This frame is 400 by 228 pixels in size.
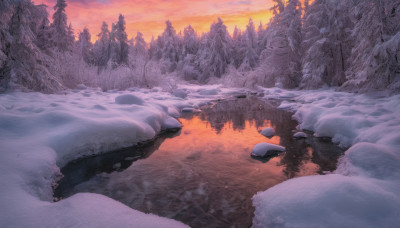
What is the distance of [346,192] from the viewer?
2.13 metres

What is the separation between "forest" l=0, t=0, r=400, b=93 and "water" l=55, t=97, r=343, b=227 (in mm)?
5427

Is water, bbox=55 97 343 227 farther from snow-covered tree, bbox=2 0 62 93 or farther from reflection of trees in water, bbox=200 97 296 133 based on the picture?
snow-covered tree, bbox=2 0 62 93

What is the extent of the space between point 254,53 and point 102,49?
76.9 ft

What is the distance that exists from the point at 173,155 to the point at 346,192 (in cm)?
297

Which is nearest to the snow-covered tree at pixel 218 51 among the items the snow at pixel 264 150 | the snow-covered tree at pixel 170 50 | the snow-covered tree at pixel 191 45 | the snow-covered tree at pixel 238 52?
the snow-covered tree at pixel 238 52

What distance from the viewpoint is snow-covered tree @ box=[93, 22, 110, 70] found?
31819 millimetres

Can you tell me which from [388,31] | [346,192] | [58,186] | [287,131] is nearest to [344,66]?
[388,31]

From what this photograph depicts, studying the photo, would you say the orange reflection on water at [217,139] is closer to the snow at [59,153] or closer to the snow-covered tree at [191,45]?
the snow at [59,153]

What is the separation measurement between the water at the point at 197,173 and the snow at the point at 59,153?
12.1 inches

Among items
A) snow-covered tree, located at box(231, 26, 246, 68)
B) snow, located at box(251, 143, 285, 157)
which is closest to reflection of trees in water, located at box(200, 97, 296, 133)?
snow, located at box(251, 143, 285, 157)

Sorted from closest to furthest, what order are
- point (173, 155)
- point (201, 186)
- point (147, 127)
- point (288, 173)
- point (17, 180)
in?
point (17, 180) < point (201, 186) < point (288, 173) < point (173, 155) < point (147, 127)

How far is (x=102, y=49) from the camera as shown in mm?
34188

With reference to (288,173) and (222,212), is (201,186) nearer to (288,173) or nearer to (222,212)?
(222,212)

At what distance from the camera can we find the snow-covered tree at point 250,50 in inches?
1093
